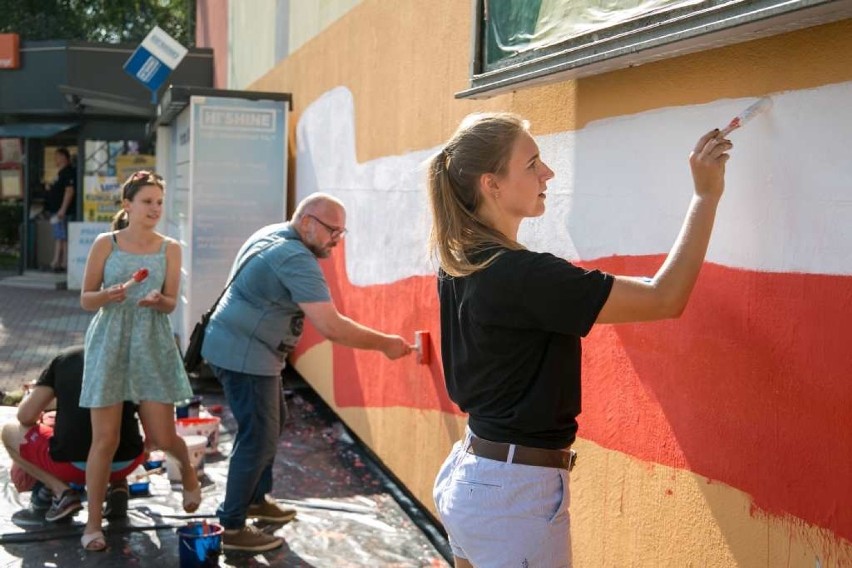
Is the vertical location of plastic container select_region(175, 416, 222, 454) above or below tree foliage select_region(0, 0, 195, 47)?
below

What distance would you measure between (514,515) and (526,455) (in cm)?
13

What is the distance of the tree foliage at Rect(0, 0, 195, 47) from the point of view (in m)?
30.5

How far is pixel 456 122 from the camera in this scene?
193 inches

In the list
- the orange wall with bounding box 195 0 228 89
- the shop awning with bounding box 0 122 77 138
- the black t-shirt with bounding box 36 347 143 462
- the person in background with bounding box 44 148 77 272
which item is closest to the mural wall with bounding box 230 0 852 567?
the black t-shirt with bounding box 36 347 143 462

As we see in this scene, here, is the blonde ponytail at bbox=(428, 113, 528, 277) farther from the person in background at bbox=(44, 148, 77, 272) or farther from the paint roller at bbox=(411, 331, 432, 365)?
the person in background at bbox=(44, 148, 77, 272)

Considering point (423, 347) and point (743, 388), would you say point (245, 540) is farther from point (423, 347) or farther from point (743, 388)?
point (743, 388)

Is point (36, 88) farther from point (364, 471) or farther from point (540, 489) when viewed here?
point (540, 489)

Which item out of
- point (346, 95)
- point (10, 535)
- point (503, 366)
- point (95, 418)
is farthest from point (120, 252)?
point (503, 366)

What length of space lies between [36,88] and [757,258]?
18.3 m

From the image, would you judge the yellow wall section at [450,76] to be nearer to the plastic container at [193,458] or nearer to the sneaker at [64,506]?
the plastic container at [193,458]

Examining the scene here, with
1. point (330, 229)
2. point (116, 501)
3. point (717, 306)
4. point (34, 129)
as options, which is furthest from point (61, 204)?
point (717, 306)

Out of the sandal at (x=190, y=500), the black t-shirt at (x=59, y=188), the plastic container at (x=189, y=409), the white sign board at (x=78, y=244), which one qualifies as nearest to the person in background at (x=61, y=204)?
the black t-shirt at (x=59, y=188)

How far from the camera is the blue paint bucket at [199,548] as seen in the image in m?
4.51

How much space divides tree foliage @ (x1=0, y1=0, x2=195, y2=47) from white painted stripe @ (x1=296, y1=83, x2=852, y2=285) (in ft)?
83.9
